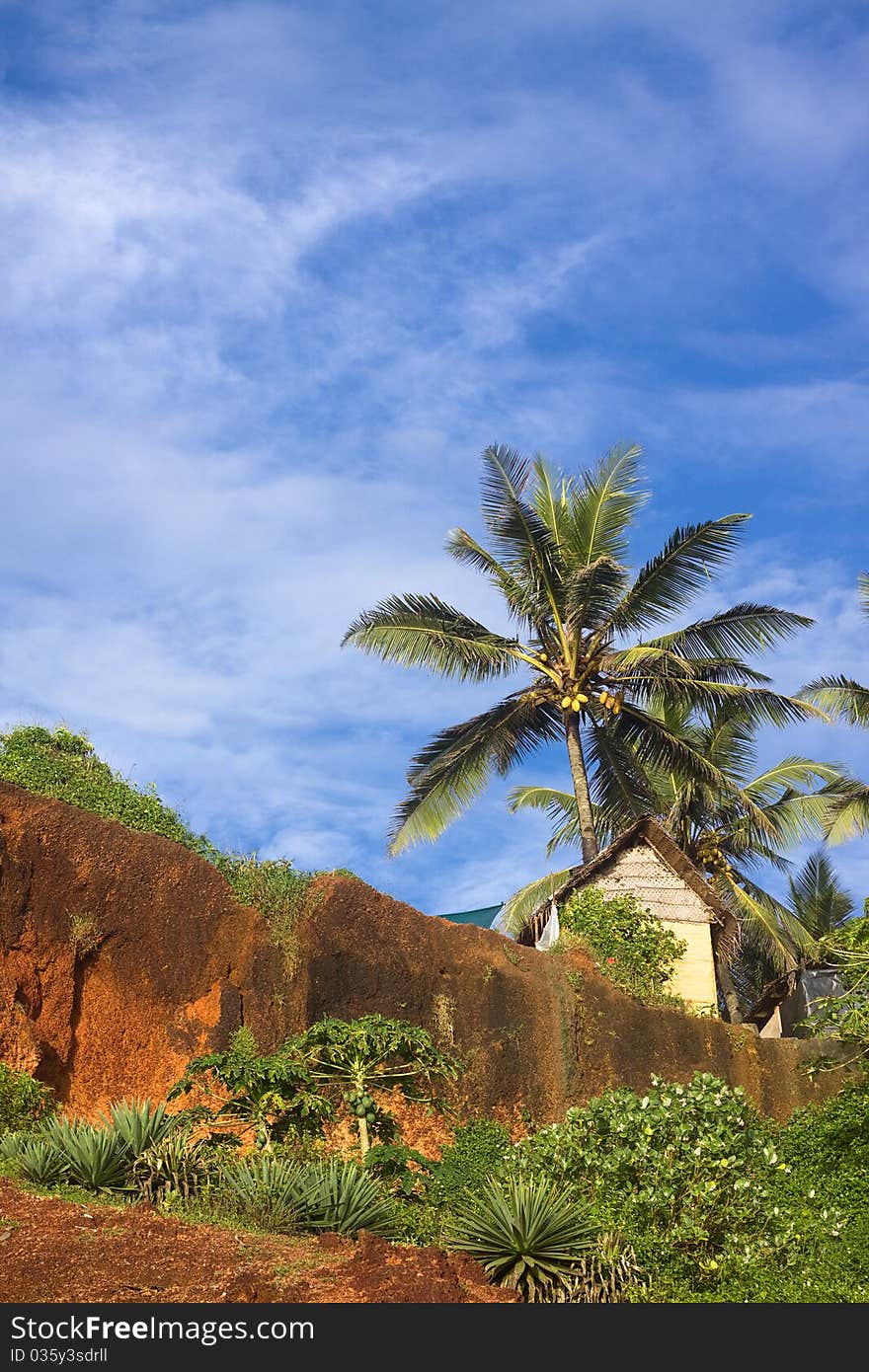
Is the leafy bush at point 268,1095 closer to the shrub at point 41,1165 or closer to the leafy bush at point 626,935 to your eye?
the shrub at point 41,1165

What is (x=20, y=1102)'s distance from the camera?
12.4 m

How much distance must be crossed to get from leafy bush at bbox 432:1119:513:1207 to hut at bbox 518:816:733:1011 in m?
8.06

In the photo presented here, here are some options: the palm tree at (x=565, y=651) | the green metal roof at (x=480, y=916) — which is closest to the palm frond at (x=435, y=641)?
the palm tree at (x=565, y=651)

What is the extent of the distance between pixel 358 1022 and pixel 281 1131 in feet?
4.81

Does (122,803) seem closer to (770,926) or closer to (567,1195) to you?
(567,1195)

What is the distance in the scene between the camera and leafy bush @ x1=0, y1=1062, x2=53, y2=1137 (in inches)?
483

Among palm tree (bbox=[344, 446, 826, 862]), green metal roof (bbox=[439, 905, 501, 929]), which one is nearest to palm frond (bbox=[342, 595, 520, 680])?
palm tree (bbox=[344, 446, 826, 862])

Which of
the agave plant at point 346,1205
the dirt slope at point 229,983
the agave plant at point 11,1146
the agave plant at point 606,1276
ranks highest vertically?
the dirt slope at point 229,983

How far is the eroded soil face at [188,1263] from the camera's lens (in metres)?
8.04

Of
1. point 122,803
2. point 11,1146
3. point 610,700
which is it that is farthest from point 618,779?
point 11,1146

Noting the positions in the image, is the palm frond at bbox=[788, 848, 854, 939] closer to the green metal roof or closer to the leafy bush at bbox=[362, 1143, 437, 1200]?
the green metal roof

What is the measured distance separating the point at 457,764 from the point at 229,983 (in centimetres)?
1051
